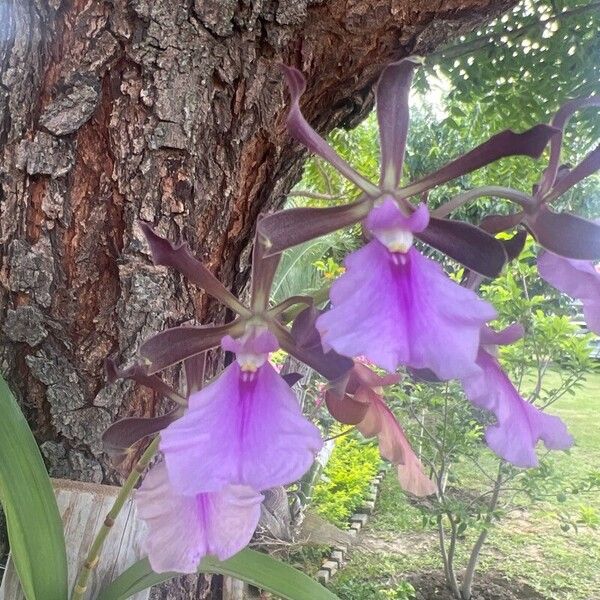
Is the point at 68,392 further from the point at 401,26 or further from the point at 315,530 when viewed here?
the point at 315,530

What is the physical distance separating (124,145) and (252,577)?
0.52m

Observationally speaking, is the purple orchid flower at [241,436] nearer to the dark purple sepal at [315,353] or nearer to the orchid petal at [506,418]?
the dark purple sepal at [315,353]

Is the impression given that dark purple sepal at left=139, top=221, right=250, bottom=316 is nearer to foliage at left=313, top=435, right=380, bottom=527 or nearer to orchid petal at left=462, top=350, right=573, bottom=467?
orchid petal at left=462, top=350, right=573, bottom=467

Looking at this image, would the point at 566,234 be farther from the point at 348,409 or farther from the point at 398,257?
the point at 348,409

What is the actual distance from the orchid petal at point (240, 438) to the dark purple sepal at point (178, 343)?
74mm

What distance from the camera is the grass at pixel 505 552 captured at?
2.69 metres

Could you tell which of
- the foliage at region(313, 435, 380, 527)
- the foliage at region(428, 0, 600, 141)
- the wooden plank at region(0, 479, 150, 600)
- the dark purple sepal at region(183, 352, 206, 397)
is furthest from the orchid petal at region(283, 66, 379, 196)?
the foliage at region(313, 435, 380, 527)

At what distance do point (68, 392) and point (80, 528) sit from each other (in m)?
0.18

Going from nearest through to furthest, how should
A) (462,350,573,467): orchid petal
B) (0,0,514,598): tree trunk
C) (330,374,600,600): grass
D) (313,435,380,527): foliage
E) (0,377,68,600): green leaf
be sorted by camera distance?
(462,350,573,467): orchid petal → (0,377,68,600): green leaf → (0,0,514,598): tree trunk → (330,374,600,600): grass → (313,435,380,527): foliage

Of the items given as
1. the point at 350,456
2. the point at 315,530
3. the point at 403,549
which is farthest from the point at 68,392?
the point at 350,456

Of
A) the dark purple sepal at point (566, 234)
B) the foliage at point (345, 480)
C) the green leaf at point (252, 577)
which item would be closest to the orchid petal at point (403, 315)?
the dark purple sepal at point (566, 234)

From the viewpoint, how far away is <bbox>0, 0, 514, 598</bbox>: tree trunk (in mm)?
781

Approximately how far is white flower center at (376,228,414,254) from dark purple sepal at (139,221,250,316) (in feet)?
0.45

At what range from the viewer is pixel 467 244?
16.5 inches
